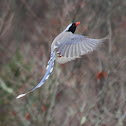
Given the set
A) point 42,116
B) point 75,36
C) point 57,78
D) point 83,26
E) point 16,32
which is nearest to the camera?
point 75,36

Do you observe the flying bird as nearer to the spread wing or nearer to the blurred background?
the spread wing

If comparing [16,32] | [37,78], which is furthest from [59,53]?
[16,32]

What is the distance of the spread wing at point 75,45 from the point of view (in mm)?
2814

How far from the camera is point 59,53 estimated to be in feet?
9.87

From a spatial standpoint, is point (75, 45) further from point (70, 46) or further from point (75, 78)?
point (75, 78)

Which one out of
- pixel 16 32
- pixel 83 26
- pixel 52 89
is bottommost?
pixel 52 89

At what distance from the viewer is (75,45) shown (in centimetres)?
306

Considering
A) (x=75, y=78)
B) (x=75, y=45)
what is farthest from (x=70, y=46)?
(x=75, y=78)

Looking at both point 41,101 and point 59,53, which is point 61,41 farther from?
point 41,101

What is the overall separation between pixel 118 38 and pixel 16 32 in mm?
4264

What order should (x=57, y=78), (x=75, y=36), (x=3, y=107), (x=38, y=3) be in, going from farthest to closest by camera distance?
(x=38, y=3) → (x=3, y=107) → (x=57, y=78) → (x=75, y=36)

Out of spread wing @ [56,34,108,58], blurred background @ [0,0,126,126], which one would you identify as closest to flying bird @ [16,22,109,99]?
spread wing @ [56,34,108,58]

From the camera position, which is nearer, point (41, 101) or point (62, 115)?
point (41, 101)

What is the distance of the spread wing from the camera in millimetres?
2814
